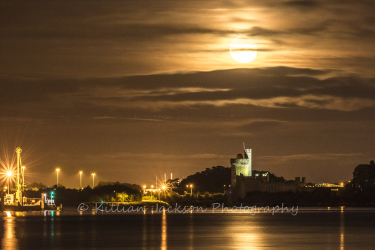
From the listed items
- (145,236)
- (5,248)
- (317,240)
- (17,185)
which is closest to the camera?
(5,248)

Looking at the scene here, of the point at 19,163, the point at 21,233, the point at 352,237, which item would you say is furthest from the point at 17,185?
the point at 352,237

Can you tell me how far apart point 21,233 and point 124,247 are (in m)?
17.2

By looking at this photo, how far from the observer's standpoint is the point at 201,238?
5912cm

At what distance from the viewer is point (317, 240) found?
56562 mm

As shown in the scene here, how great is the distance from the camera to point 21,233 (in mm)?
64875

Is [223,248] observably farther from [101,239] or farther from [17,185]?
[17,185]

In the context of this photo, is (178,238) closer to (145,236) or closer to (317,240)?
(145,236)

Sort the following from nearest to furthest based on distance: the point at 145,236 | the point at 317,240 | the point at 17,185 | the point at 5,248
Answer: the point at 5,248, the point at 317,240, the point at 145,236, the point at 17,185

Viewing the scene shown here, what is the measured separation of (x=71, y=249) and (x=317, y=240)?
17849 millimetres

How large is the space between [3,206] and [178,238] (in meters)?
107

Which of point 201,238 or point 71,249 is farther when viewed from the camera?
point 201,238

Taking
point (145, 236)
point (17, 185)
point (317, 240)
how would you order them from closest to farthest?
point (317, 240) < point (145, 236) < point (17, 185)

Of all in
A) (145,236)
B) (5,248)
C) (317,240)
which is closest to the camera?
(5,248)

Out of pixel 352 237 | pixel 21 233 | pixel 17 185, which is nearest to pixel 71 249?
pixel 21 233
